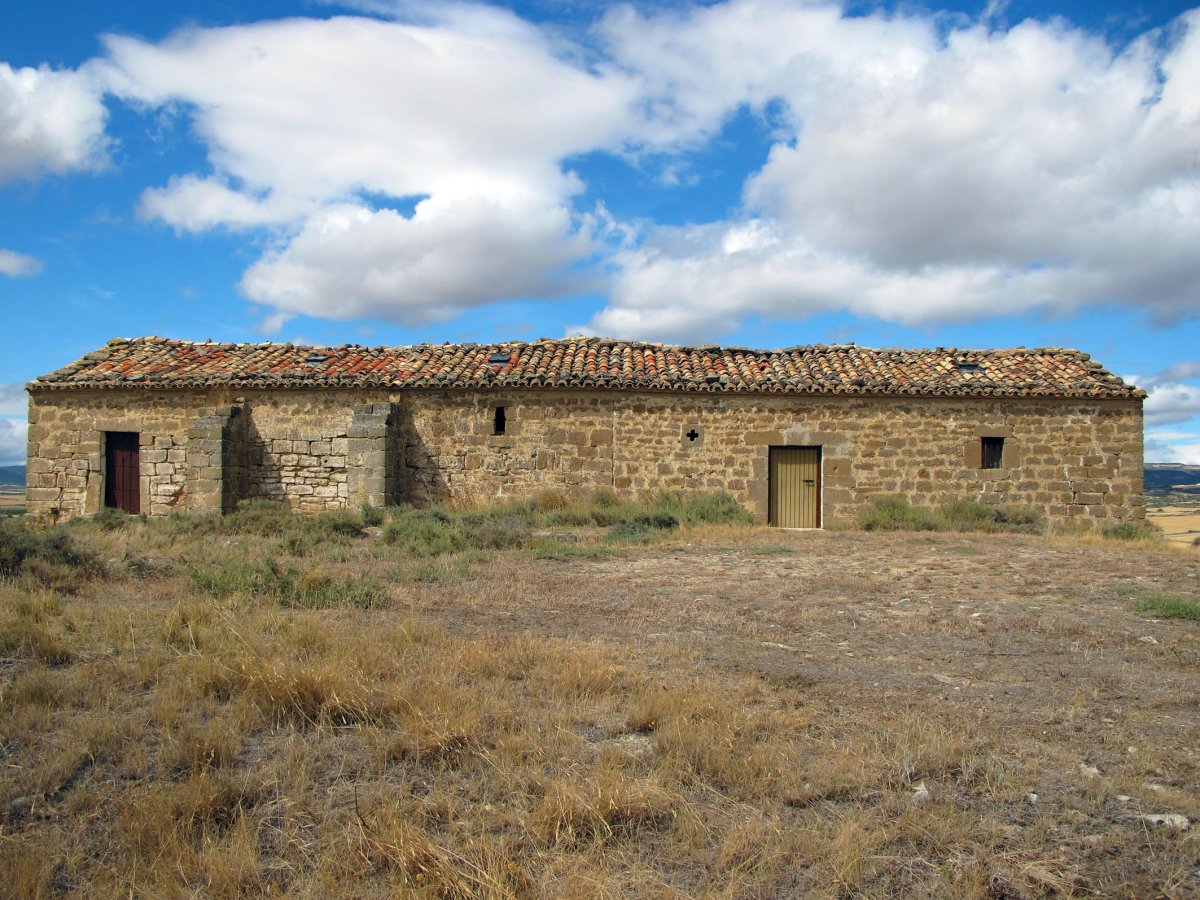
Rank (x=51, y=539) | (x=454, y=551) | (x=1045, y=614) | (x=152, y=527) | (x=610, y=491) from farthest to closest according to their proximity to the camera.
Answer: (x=610, y=491) → (x=152, y=527) → (x=454, y=551) → (x=51, y=539) → (x=1045, y=614)

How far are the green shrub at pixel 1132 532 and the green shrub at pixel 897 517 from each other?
2.81m

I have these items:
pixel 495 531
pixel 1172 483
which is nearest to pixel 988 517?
pixel 495 531

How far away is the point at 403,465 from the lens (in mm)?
15539

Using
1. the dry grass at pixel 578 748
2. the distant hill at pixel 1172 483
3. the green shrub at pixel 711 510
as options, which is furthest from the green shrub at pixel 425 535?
the distant hill at pixel 1172 483

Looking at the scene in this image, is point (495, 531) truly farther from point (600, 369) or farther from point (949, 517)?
point (949, 517)

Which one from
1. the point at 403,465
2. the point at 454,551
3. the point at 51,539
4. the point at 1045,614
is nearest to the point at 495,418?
the point at 403,465

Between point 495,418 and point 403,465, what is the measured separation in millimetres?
1982

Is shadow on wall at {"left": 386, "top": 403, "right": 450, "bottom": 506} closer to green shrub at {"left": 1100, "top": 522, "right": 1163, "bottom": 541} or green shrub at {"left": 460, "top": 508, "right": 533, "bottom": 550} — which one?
green shrub at {"left": 460, "top": 508, "right": 533, "bottom": 550}

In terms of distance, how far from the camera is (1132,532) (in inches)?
551

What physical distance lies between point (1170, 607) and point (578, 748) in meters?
5.82

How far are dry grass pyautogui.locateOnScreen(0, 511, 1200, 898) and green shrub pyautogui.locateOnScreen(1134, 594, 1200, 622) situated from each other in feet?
0.69

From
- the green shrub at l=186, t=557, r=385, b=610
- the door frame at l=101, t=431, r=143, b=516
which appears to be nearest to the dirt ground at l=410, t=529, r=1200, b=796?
the green shrub at l=186, t=557, r=385, b=610

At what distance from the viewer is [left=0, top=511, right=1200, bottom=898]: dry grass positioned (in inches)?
117

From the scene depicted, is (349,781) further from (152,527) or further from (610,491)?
(610,491)
